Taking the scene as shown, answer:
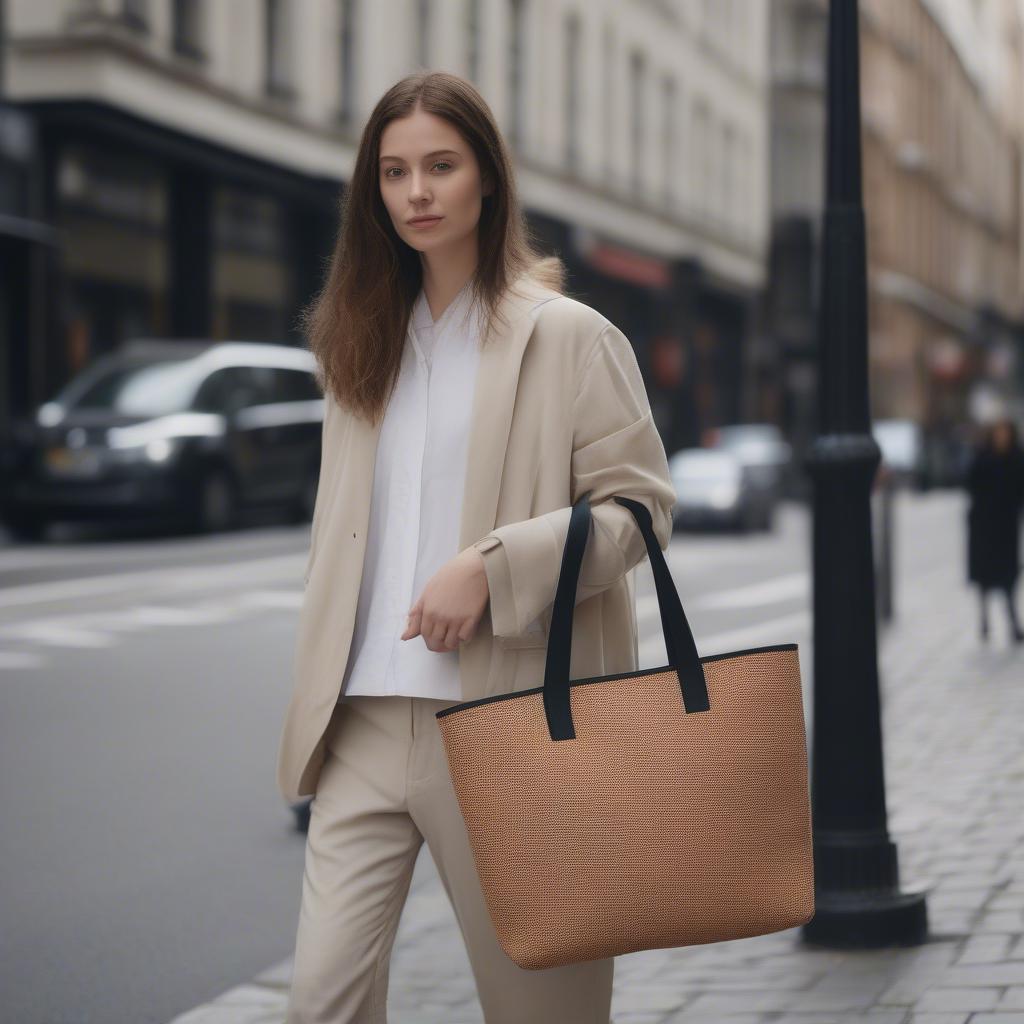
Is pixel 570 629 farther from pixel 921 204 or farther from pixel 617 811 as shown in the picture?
pixel 921 204

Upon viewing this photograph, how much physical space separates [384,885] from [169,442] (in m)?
15.3

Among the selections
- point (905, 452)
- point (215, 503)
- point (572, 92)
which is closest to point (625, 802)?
point (215, 503)

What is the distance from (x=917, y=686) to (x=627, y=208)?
95.7 feet

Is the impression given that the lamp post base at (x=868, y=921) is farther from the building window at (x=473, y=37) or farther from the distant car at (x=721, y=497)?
the building window at (x=473, y=37)

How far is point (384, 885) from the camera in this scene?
104 inches

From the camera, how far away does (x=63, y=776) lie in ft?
23.5

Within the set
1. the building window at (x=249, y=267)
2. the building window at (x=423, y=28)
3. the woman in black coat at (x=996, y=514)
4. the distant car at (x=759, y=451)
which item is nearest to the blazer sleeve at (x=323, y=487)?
the woman in black coat at (x=996, y=514)

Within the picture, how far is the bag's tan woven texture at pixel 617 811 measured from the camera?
2467 millimetres

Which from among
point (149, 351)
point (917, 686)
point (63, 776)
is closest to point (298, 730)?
point (63, 776)

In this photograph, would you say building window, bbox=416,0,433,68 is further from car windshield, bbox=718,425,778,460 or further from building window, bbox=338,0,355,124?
car windshield, bbox=718,425,778,460

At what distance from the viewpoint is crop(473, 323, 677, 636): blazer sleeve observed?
102 inches

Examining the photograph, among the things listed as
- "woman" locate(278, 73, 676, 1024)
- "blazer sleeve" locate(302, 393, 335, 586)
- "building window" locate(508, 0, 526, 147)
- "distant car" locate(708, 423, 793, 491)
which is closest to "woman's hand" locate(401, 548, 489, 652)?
"woman" locate(278, 73, 676, 1024)

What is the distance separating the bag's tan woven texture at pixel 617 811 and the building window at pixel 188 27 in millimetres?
22141

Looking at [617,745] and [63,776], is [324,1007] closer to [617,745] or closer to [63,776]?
[617,745]
